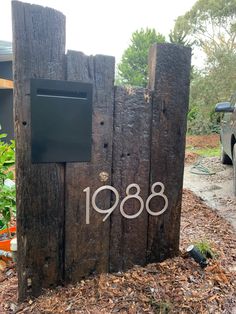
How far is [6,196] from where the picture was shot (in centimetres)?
233

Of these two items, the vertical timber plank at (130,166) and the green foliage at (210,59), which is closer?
the vertical timber plank at (130,166)

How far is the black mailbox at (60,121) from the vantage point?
1.52 metres

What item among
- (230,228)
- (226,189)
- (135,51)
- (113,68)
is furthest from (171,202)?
(135,51)

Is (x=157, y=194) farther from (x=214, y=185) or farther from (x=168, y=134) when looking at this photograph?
(x=214, y=185)

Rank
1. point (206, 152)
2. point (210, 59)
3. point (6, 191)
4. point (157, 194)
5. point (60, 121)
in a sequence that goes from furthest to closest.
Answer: point (210, 59)
point (206, 152)
point (6, 191)
point (157, 194)
point (60, 121)

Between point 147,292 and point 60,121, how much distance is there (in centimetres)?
109

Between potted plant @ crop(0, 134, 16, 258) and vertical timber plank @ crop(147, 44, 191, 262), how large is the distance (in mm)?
1127

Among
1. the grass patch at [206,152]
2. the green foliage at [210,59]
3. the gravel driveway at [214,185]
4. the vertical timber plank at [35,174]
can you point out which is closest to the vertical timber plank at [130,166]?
the vertical timber plank at [35,174]

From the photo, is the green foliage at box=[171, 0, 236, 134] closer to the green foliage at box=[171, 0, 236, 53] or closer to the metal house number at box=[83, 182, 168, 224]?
the green foliage at box=[171, 0, 236, 53]

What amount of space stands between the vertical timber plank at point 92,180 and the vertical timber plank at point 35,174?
0.06 metres

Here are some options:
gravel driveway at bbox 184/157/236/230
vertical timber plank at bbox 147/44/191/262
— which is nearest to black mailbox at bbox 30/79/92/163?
vertical timber plank at bbox 147/44/191/262

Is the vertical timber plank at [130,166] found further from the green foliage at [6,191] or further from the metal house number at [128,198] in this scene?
the green foliage at [6,191]

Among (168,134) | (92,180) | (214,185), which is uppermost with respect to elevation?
(168,134)

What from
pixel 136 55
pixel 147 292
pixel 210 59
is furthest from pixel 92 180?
pixel 136 55
